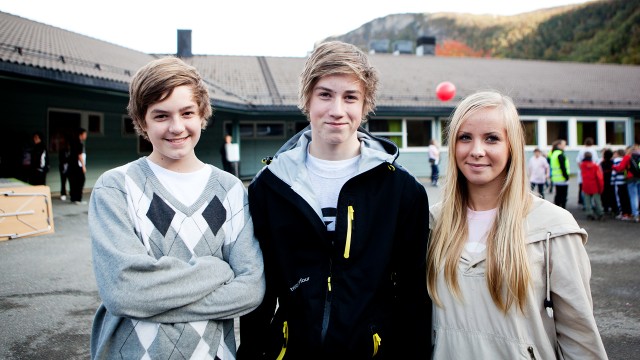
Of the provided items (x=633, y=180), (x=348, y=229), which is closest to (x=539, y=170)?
(x=633, y=180)

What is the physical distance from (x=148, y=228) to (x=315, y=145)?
81 cm

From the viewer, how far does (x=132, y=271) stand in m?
1.61

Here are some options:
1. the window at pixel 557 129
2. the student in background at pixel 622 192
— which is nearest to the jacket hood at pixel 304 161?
the student in background at pixel 622 192

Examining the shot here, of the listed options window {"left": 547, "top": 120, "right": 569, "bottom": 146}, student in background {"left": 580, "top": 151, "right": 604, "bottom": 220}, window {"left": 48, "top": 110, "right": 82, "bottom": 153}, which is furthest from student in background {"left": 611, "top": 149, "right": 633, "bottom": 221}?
window {"left": 48, "top": 110, "right": 82, "bottom": 153}

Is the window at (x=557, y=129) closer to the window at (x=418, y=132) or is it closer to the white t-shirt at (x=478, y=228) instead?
the window at (x=418, y=132)

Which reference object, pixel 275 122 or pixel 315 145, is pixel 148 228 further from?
pixel 275 122

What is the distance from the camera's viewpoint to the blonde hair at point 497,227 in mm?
1853

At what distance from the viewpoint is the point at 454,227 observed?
2.06 meters

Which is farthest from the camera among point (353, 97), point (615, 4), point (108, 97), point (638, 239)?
point (615, 4)

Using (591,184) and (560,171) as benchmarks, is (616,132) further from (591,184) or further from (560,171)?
(591,184)

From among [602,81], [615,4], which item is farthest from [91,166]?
[615,4]

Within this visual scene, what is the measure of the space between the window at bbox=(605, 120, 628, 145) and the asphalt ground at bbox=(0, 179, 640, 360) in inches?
669

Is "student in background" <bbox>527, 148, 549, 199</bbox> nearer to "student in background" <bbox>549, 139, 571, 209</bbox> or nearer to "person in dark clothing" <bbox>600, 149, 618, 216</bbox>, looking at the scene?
"student in background" <bbox>549, 139, 571, 209</bbox>

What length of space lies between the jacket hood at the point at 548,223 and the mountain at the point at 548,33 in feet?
111
